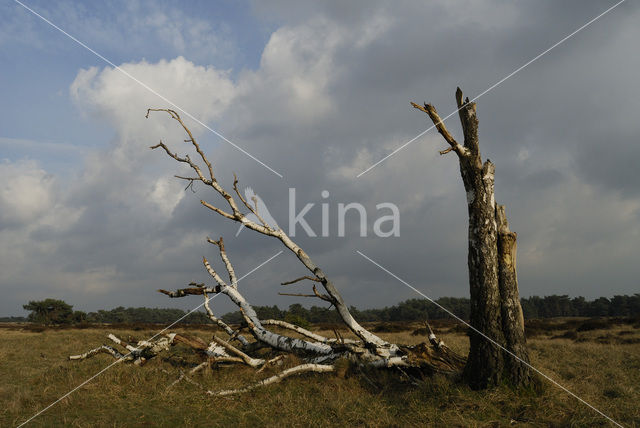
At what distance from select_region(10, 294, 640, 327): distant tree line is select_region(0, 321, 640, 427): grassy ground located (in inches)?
1245

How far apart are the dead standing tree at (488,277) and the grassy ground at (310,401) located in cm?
39

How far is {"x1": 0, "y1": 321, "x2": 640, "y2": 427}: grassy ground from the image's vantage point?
6031 millimetres

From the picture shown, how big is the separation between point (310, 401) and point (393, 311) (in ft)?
199

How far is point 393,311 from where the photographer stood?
65062 millimetres

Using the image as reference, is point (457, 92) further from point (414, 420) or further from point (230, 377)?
point (230, 377)

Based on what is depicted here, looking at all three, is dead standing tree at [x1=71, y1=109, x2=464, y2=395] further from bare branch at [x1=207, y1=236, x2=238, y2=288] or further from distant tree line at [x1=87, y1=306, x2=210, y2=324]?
distant tree line at [x1=87, y1=306, x2=210, y2=324]

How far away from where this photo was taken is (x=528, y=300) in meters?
68.9

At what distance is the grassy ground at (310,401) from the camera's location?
603 centimetres

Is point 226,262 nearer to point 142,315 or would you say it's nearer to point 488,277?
point 488,277

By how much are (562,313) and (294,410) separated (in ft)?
223

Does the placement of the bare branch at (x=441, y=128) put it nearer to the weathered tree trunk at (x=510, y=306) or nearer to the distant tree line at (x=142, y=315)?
the weathered tree trunk at (x=510, y=306)

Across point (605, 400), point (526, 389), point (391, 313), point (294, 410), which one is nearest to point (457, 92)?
point (526, 389)

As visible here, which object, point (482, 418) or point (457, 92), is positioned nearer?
point (482, 418)

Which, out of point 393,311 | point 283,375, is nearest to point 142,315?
point 393,311
